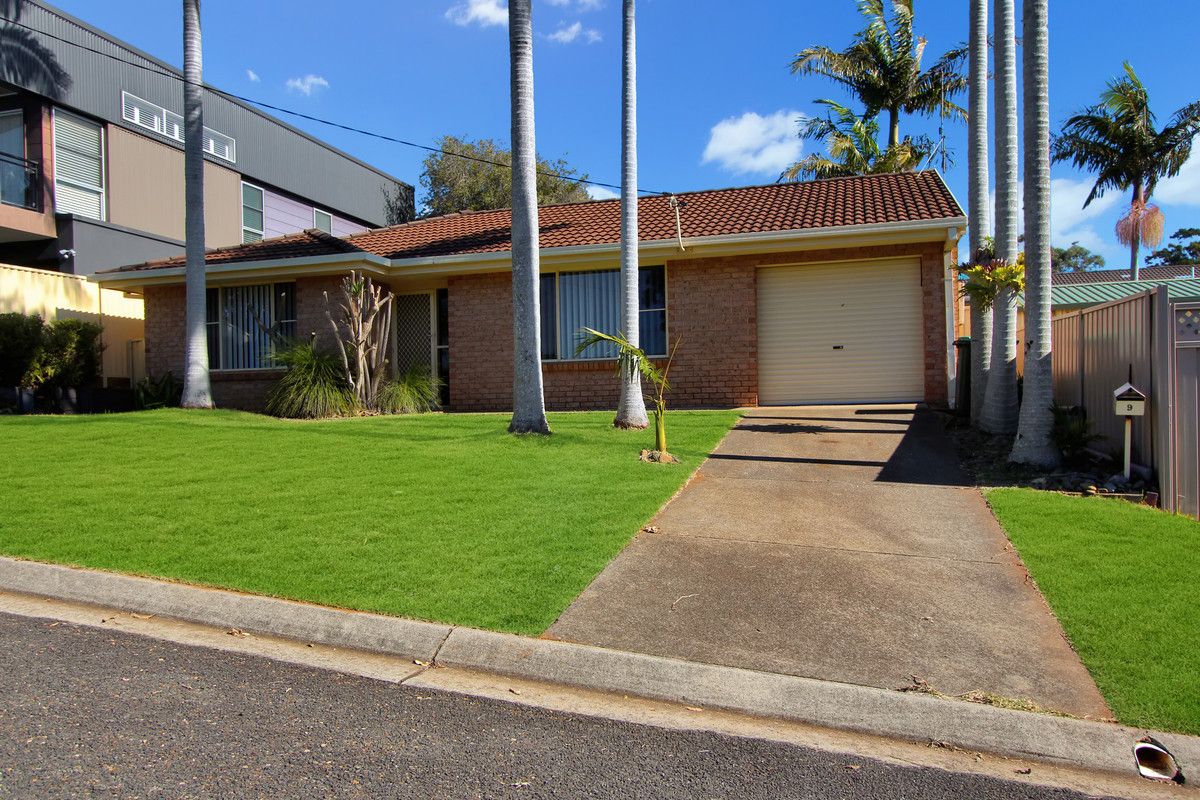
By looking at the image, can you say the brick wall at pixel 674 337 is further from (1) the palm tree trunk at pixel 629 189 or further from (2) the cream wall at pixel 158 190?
(2) the cream wall at pixel 158 190

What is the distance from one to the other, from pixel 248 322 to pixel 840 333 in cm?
1161

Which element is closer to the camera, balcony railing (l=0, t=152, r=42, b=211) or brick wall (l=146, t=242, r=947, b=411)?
brick wall (l=146, t=242, r=947, b=411)

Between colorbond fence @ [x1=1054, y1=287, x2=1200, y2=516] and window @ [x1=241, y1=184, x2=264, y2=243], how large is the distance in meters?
25.0

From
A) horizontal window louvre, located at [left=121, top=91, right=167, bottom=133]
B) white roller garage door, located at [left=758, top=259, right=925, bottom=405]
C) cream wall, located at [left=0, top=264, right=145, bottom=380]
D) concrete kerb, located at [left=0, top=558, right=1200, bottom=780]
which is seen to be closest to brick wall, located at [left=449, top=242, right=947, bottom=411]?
white roller garage door, located at [left=758, top=259, right=925, bottom=405]

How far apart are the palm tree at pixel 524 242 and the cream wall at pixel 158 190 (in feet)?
46.1

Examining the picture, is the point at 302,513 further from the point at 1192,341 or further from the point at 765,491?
the point at 1192,341

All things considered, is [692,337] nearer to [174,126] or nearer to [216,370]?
[216,370]

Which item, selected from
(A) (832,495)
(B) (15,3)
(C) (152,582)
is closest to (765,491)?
(A) (832,495)

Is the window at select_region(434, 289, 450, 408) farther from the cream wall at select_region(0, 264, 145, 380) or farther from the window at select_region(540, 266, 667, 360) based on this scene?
the cream wall at select_region(0, 264, 145, 380)

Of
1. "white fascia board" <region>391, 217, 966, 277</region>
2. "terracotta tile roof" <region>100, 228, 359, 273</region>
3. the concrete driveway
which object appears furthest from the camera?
"terracotta tile roof" <region>100, 228, 359, 273</region>

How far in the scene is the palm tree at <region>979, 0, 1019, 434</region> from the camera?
10109 millimetres

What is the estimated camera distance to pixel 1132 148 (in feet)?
88.9

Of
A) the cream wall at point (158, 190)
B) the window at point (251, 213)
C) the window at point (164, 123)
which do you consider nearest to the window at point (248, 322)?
the cream wall at point (158, 190)

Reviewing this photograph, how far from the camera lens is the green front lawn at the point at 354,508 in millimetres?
5332
